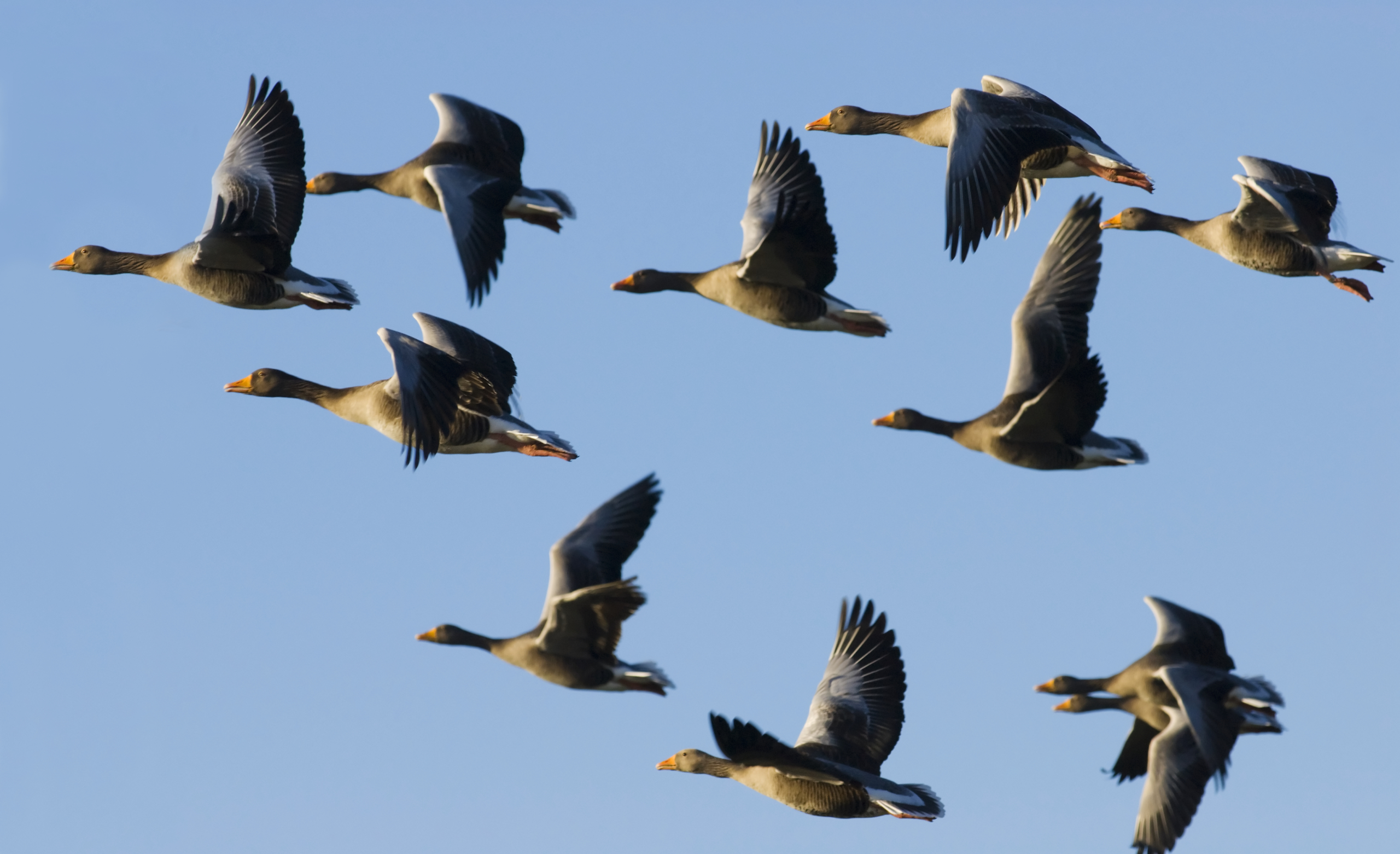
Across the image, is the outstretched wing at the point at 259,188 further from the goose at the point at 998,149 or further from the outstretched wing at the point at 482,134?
the goose at the point at 998,149

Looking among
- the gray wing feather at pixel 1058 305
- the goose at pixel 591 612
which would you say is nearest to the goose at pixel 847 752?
the goose at pixel 591 612

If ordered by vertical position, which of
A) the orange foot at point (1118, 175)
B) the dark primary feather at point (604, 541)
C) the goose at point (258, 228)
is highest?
the orange foot at point (1118, 175)

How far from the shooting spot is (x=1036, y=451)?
18.4 m

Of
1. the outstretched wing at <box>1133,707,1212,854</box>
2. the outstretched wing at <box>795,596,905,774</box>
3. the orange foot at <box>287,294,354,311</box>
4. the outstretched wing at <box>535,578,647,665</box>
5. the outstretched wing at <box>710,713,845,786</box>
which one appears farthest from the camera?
the orange foot at <box>287,294,354,311</box>

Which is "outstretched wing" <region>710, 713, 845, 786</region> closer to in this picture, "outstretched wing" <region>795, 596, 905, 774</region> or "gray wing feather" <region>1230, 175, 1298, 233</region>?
"outstretched wing" <region>795, 596, 905, 774</region>

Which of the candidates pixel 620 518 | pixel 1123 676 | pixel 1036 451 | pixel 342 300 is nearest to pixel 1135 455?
pixel 1036 451

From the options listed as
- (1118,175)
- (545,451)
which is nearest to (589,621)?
(545,451)

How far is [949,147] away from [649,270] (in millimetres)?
4755

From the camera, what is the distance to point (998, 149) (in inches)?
660

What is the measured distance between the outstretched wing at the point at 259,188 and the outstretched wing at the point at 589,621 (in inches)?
200

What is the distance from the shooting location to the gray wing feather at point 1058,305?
18.6 meters

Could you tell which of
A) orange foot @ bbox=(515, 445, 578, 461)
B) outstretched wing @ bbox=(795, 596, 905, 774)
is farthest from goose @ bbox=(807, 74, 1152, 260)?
orange foot @ bbox=(515, 445, 578, 461)

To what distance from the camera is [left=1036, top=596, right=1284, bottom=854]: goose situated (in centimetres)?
1584

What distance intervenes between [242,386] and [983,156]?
348 inches
